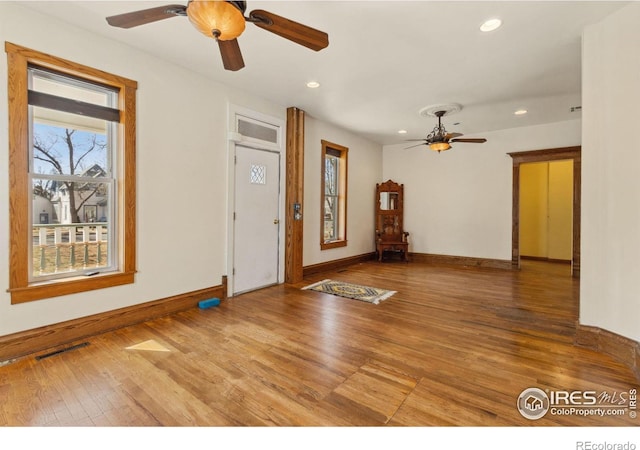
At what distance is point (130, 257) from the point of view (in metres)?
3.10

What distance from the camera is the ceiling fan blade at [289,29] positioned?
179 centimetres

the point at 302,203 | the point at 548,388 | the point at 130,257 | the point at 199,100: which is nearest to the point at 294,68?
the point at 199,100

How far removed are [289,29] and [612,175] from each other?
109 inches

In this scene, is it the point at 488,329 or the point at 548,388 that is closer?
the point at 548,388

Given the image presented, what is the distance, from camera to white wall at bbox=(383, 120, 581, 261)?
6.11 m

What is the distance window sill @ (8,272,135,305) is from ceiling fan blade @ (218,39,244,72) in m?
2.31

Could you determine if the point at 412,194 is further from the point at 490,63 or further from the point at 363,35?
the point at 363,35

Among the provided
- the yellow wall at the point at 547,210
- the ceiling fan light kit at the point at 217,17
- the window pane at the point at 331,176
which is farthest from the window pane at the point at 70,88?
the yellow wall at the point at 547,210

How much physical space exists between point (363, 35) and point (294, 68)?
996 mm

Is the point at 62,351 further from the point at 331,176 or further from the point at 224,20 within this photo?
the point at 331,176

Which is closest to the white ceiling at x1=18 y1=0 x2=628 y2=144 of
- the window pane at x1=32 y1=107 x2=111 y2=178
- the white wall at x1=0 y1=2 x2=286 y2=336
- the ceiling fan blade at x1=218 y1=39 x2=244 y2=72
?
the white wall at x1=0 y1=2 x2=286 y2=336

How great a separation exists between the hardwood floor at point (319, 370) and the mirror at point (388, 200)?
13.1ft

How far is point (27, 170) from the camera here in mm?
2512

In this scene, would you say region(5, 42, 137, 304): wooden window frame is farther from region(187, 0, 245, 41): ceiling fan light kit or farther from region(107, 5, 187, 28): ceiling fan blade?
region(187, 0, 245, 41): ceiling fan light kit
